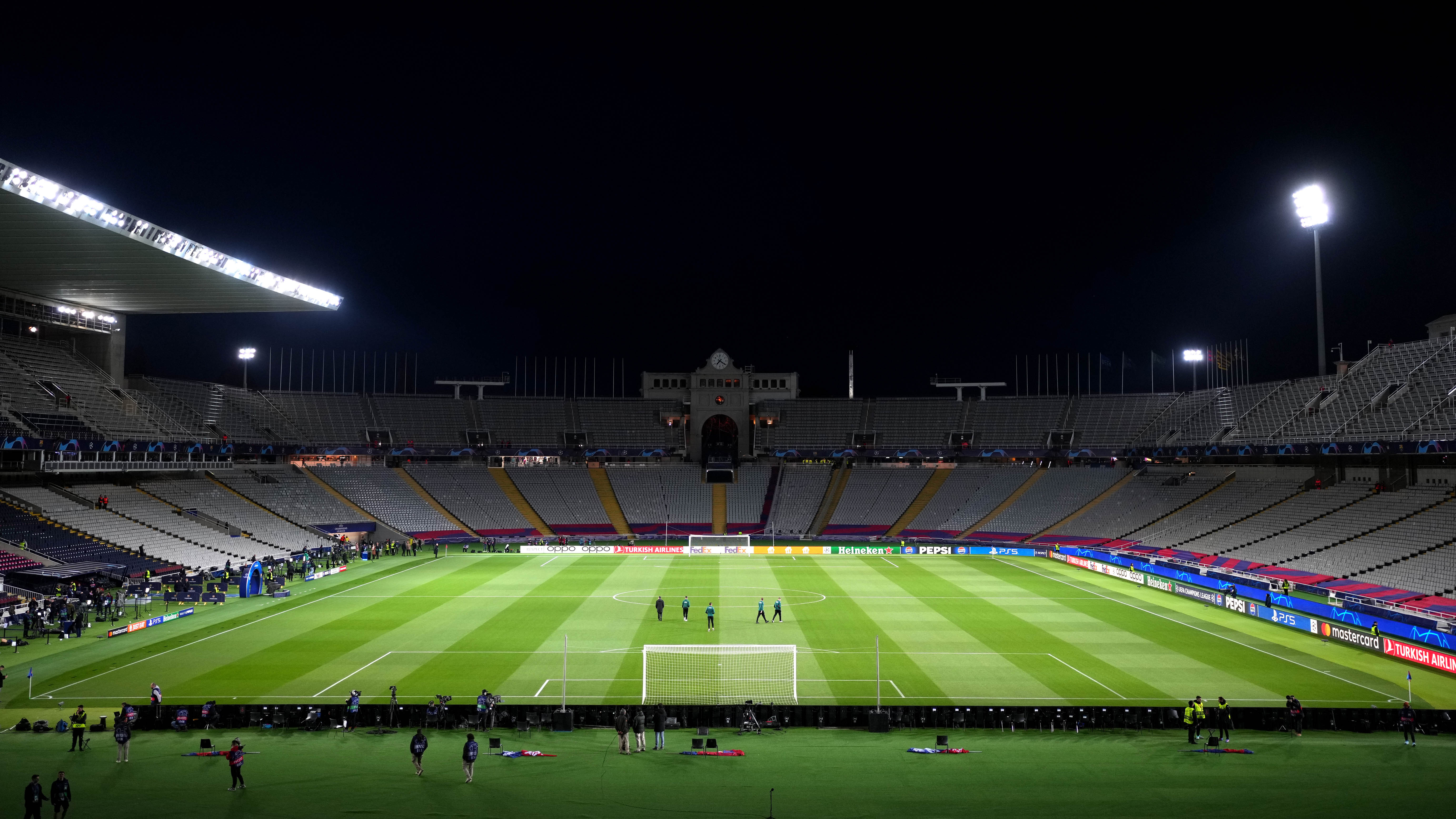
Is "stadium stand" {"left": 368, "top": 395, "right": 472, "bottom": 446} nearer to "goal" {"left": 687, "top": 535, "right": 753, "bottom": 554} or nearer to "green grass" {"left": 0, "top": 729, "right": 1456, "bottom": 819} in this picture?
"goal" {"left": 687, "top": 535, "right": 753, "bottom": 554}

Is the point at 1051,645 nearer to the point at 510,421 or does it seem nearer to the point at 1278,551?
the point at 1278,551

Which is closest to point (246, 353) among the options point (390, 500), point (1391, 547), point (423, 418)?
A: point (423, 418)

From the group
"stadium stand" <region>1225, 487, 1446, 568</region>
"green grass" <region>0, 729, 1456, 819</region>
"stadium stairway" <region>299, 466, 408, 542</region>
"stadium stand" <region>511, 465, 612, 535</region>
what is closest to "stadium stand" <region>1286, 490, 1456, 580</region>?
"stadium stand" <region>1225, 487, 1446, 568</region>

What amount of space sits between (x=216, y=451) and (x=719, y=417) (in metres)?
45.0

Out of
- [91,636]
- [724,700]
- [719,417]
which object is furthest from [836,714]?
[719,417]

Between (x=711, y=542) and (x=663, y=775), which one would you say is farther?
(x=711, y=542)

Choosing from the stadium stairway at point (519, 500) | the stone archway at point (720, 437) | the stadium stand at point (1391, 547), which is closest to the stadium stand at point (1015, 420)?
the stone archway at point (720, 437)

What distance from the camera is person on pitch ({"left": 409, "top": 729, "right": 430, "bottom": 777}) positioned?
704 inches

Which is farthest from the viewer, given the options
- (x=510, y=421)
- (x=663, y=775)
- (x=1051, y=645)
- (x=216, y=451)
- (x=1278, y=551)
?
(x=510, y=421)

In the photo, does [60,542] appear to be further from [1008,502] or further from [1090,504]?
[1090,504]

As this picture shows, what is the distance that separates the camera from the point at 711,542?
70.9 m

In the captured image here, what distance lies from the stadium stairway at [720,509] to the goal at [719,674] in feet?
146

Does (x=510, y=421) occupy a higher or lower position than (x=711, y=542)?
higher

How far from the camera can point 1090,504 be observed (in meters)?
71.0
